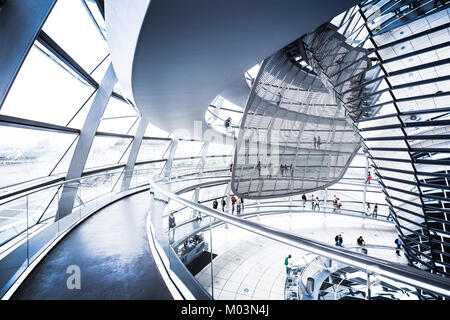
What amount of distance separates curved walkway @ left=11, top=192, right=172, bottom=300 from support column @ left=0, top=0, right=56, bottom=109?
3262 mm

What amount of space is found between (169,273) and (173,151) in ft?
61.1

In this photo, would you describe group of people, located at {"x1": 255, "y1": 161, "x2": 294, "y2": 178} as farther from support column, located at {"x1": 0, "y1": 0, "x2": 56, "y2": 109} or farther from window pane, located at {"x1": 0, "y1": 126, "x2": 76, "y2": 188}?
support column, located at {"x1": 0, "y1": 0, "x2": 56, "y2": 109}

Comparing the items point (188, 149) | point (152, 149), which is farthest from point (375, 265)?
point (188, 149)

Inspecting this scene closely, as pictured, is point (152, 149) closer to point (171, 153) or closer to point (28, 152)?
point (171, 153)

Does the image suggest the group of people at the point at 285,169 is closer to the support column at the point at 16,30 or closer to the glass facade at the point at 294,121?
the glass facade at the point at 294,121

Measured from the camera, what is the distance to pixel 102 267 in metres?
3.42

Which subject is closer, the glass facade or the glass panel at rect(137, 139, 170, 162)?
the glass facade

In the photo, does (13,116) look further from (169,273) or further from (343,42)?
(343,42)

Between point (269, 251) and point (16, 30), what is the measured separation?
51.4 feet

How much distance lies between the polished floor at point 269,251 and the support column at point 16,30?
7.00 m

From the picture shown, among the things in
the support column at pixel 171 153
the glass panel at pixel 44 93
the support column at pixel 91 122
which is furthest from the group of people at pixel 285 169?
the support column at pixel 171 153

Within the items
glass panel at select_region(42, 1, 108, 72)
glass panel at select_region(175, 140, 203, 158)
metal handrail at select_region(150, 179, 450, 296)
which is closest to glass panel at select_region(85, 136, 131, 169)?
glass panel at select_region(42, 1, 108, 72)

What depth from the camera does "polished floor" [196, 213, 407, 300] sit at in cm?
1094
